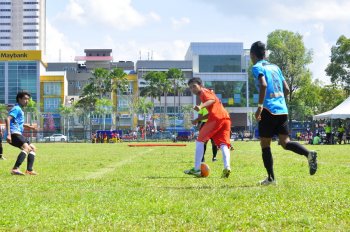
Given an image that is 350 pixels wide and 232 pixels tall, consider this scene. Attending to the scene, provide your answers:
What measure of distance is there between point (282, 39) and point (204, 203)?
79633 mm

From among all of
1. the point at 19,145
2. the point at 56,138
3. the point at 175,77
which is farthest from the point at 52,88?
the point at 19,145

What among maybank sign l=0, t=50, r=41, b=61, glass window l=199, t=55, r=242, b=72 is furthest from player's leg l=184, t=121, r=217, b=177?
glass window l=199, t=55, r=242, b=72

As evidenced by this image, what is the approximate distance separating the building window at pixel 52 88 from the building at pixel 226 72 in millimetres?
26122

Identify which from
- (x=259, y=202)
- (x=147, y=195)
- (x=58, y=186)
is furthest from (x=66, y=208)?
(x=58, y=186)

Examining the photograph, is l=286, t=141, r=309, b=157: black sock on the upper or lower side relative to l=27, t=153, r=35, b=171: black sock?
upper

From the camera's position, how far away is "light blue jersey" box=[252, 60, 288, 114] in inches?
345

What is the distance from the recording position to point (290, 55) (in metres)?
82.3

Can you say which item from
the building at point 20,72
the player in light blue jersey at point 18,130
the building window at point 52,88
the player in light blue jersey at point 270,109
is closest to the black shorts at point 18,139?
the player in light blue jersey at point 18,130

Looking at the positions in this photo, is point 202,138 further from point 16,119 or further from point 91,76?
point 91,76

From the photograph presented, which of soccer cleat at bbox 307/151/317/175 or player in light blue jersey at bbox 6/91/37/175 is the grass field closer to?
Answer: soccer cleat at bbox 307/151/317/175

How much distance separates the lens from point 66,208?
6090 millimetres

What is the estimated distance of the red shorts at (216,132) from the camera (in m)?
10.6

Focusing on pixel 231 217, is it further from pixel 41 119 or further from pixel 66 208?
pixel 41 119

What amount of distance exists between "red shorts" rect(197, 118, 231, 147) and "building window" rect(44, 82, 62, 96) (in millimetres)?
107581
